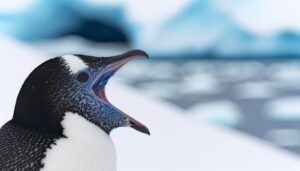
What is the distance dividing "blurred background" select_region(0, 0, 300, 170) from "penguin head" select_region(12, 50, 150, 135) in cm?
239

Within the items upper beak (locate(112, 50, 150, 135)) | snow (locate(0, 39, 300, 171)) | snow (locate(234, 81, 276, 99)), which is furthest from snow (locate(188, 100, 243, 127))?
upper beak (locate(112, 50, 150, 135))

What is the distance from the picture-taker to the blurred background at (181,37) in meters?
Answer: 3.17

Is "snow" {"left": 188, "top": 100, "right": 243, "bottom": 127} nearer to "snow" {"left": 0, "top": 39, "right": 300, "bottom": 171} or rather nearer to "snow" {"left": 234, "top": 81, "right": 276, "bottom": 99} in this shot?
"snow" {"left": 234, "top": 81, "right": 276, "bottom": 99}

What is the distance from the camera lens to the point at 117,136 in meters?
2.03

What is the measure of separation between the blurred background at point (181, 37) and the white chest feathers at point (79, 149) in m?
2.41

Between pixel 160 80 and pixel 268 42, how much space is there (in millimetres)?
650

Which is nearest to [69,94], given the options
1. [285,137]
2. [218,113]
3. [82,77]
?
[82,77]

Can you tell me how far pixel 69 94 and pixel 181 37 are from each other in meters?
2.79

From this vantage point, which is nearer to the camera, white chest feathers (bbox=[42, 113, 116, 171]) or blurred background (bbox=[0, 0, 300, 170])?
white chest feathers (bbox=[42, 113, 116, 171])

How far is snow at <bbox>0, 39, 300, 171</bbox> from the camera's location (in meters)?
1.92

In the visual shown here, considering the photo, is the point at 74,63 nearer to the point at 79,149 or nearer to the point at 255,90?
the point at 79,149

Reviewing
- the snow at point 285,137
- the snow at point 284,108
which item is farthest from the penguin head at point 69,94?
the snow at point 284,108

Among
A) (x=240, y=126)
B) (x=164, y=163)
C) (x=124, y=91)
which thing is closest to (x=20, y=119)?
(x=164, y=163)

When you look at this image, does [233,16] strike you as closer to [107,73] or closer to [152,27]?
[152,27]
